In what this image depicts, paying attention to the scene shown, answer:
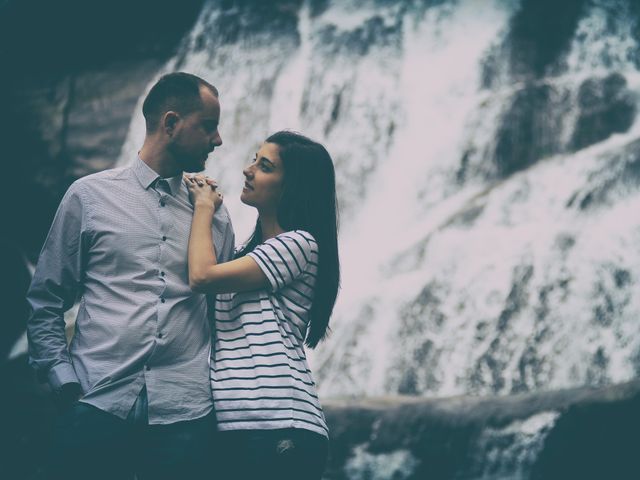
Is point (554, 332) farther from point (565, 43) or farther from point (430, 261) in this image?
point (565, 43)

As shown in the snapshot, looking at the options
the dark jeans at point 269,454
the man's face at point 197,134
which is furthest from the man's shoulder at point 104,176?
the dark jeans at point 269,454

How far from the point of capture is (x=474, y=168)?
9.36 m

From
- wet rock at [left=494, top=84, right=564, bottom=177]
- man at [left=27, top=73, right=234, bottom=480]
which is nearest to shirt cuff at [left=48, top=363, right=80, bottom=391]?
man at [left=27, top=73, right=234, bottom=480]

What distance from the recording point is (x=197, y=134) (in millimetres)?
2762

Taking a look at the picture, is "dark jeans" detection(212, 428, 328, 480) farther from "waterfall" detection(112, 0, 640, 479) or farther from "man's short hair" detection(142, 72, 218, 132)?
"waterfall" detection(112, 0, 640, 479)

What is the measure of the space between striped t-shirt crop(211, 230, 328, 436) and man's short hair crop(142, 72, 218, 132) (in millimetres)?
490

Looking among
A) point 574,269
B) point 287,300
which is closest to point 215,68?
point 574,269

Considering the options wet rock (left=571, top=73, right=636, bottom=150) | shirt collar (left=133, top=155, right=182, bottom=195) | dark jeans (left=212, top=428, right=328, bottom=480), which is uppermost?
wet rock (left=571, top=73, right=636, bottom=150)

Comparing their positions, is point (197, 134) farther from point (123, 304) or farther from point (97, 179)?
point (123, 304)

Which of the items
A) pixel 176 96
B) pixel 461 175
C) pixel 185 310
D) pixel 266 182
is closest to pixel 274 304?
pixel 185 310

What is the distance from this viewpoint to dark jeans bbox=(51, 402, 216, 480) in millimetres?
2434

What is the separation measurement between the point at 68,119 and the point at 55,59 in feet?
4.14

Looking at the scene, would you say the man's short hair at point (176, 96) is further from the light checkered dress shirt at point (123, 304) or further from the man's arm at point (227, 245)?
the man's arm at point (227, 245)

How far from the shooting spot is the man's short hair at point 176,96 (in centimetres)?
275
